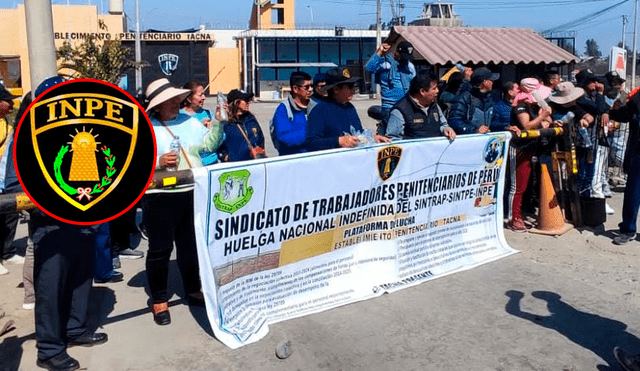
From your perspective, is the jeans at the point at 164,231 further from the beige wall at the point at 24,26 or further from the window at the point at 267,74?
the window at the point at 267,74

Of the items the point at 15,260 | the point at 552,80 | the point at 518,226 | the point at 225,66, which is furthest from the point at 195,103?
the point at 225,66

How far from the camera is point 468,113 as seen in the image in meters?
8.48

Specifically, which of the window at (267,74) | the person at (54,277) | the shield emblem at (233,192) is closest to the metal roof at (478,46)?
the shield emblem at (233,192)

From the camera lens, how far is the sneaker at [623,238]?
7965 mm

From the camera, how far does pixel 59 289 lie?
4684 mm

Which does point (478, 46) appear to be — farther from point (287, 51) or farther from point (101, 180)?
point (287, 51)

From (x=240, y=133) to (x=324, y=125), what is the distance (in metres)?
1.54

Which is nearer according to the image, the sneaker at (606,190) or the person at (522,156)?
the person at (522,156)

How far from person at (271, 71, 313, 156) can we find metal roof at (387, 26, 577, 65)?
1157cm

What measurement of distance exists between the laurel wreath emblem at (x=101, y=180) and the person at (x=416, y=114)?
321 cm

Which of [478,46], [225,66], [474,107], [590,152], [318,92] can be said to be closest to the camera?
[318,92]

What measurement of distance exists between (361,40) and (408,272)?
186 feet

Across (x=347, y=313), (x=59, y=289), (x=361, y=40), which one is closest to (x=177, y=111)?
(x=59, y=289)

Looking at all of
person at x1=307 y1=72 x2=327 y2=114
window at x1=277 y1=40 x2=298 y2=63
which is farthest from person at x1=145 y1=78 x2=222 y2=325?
window at x1=277 y1=40 x2=298 y2=63
